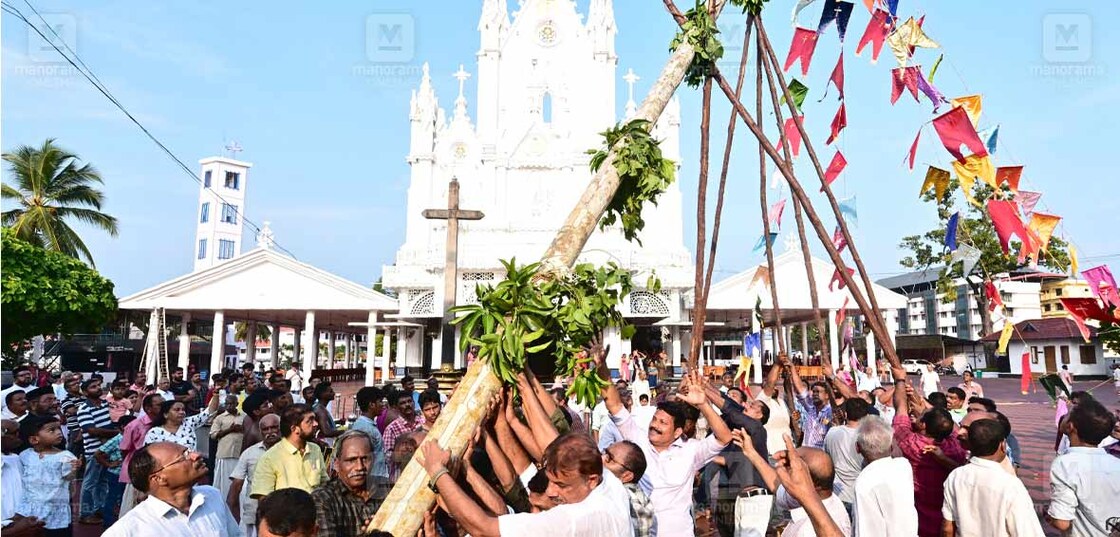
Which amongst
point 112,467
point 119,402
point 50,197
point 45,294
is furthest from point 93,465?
point 50,197

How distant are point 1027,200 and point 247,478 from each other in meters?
6.76

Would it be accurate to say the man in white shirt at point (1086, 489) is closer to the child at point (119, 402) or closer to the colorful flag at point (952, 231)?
the colorful flag at point (952, 231)

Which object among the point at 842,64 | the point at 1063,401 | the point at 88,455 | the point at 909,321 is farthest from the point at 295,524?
the point at 909,321

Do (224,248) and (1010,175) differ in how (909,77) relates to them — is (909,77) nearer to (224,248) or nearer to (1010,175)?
(1010,175)

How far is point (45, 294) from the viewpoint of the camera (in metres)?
22.8

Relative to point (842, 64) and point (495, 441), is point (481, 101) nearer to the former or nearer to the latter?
point (842, 64)

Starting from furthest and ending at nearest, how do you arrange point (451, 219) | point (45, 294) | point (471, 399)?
point (45, 294) < point (451, 219) < point (471, 399)

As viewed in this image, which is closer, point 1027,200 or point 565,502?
point 565,502

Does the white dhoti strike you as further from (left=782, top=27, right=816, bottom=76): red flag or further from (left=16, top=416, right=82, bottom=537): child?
(left=782, top=27, right=816, bottom=76): red flag

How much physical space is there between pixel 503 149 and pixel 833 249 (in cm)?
3144

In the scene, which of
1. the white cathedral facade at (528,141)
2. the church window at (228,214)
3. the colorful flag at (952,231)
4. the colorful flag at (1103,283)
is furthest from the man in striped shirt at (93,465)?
the church window at (228,214)

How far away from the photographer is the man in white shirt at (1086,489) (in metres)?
4.04

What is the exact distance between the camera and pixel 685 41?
207 inches

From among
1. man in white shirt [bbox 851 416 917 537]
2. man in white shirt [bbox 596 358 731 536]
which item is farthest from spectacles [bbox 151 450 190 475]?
man in white shirt [bbox 851 416 917 537]
